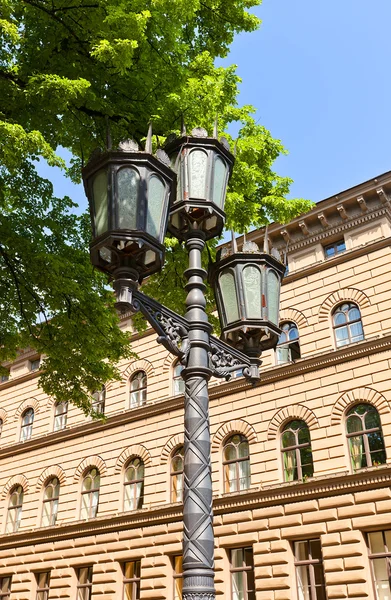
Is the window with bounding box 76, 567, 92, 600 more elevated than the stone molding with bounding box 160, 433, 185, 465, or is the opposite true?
the stone molding with bounding box 160, 433, 185, 465

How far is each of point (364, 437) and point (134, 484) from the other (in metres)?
9.53

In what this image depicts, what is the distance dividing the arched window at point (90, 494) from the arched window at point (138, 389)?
3258mm

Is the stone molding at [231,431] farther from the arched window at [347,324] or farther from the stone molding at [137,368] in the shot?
the stone molding at [137,368]

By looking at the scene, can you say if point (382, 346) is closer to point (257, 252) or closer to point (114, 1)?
point (114, 1)

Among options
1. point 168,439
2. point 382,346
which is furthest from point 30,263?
point 168,439

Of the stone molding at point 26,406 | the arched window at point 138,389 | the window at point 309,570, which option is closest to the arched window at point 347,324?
the window at point 309,570

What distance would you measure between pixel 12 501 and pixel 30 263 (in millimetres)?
19598

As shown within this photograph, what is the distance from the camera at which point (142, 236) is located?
4.14m

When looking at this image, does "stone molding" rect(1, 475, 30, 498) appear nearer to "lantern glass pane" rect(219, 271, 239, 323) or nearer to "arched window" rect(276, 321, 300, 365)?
"arched window" rect(276, 321, 300, 365)

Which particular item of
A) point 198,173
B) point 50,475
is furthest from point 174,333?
point 50,475

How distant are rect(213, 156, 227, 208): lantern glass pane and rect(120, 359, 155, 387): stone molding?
18.8 meters

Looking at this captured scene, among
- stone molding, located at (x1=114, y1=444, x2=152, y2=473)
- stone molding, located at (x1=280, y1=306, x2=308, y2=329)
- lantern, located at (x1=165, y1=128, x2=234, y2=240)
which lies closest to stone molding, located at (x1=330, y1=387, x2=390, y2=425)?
stone molding, located at (x1=280, y1=306, x2=308, y2=329)

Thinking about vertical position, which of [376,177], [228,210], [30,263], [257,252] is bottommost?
[257,252]

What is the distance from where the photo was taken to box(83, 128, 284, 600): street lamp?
3.86m
